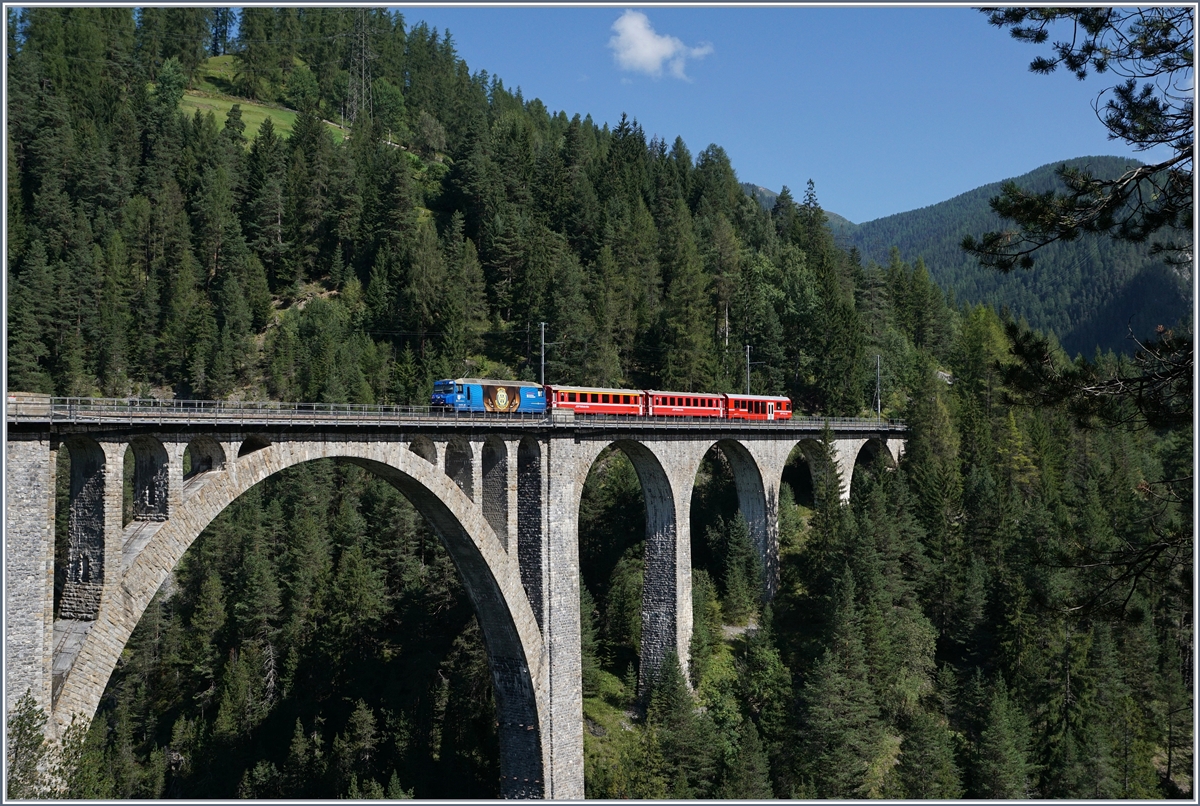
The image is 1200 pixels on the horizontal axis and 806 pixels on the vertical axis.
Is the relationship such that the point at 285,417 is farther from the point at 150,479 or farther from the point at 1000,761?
the point at 1000,761

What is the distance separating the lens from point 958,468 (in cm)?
5578

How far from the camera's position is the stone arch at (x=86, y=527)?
1983cm

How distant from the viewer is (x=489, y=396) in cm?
3509

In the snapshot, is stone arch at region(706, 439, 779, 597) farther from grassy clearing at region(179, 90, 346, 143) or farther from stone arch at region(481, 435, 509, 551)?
grassy clearing at region(179, 90, 346, 143)

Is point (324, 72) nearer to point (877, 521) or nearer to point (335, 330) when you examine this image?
point (335, 330)

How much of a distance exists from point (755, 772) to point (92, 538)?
23.6m

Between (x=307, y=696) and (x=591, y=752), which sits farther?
(x=307, y=696)

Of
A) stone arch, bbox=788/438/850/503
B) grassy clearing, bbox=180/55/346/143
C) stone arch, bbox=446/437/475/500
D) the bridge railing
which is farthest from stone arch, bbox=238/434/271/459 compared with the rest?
grassy clearing, bbox=180/55/346/143

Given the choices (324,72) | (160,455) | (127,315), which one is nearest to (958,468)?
(160,455)

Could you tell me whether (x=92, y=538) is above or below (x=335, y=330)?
below

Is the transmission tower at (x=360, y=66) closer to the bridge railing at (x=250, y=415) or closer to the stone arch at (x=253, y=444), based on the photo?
the bridge railing at (x=250, y=415)

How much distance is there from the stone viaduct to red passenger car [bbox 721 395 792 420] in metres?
1.92

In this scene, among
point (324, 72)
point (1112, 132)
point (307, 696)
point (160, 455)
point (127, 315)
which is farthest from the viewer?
point (324, 72)

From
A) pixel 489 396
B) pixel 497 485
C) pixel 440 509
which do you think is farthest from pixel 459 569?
pixel 489 396
